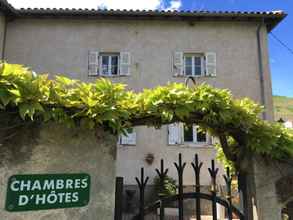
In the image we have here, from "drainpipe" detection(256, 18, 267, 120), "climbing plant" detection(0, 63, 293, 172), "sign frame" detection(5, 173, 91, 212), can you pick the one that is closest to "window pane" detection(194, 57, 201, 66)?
"drainpipe" detection(256, 18, 267, 120)

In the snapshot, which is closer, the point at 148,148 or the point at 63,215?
the point at 63,215

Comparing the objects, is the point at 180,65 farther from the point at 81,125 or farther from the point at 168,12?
the point at 81,125

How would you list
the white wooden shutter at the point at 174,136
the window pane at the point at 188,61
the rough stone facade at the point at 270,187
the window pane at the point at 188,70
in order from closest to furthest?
the rough stone facade at the point at 270,187 < the white wooden shutter at the point at 174,136 < the window pane at the point at 188,70 < the window pane at the point at 188,61

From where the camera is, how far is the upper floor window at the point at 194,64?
11883mm

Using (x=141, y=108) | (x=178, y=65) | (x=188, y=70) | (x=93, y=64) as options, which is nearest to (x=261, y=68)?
(x=188, y=70)

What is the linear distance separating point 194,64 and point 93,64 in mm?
4003

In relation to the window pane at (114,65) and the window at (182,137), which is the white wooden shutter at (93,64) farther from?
the window at (182,137)

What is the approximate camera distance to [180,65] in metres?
11.9

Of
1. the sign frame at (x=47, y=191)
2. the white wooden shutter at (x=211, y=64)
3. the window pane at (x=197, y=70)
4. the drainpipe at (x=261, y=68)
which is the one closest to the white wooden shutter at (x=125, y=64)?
the window pane at (x=197, y=70)

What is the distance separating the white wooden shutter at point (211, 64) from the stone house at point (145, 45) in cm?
4

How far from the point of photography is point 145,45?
39.9 feet

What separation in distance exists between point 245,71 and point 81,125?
417 inches

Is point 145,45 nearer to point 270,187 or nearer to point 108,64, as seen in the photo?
point 108,64

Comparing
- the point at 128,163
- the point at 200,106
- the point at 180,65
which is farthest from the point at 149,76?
the point at 200,106
